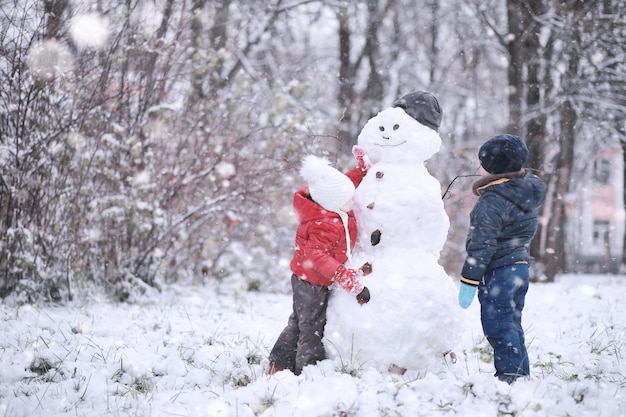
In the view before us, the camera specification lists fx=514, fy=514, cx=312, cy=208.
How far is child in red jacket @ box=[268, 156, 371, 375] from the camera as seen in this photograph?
10.4 ft

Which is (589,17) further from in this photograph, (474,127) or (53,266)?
(53,266)

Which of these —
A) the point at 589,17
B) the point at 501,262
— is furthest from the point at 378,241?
the point at 589,17

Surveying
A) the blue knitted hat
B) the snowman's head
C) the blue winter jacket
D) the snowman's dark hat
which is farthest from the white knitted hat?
the blue knitted hat

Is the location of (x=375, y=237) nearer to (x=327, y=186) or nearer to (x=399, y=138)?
(x=327, y=186)

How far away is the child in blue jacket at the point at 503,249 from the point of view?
3189mm

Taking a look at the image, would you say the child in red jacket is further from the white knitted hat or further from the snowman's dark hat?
the snowman's dark hat

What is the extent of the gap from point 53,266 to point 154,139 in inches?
76.8

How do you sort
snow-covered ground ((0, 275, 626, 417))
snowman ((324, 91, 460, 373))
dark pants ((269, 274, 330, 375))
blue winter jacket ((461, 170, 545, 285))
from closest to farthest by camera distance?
snow-covered ground ((0, 275, 626, 417)) < snowman ((324, 91, 460, 373)) < blue winter jacket ((461, 170, 545, 285)) < dark pants ((269, 274, 330, 375))

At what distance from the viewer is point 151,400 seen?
9.83ft

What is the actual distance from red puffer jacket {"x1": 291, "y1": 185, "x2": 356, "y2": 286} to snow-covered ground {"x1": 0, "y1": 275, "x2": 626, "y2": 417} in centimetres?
57

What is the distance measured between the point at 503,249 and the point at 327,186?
1.20 metres

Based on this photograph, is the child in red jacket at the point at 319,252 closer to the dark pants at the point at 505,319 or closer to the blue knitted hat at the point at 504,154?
the dark pants at the point at 505,319

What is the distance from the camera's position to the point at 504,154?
333 cm

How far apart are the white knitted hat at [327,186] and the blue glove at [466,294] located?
91 cm
